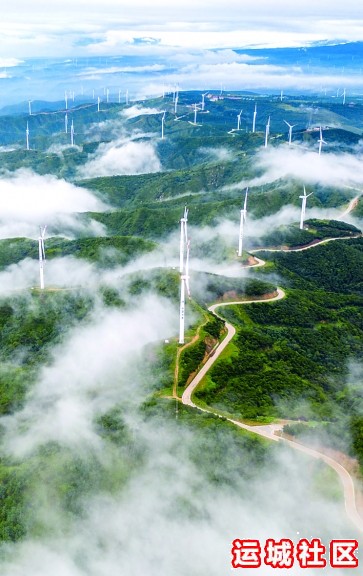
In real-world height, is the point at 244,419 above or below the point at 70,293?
above

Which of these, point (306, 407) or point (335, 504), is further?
point (306, 407)

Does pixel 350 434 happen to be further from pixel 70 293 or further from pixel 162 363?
pixel 70 293

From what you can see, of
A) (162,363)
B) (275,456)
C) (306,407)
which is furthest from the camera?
(162,363)

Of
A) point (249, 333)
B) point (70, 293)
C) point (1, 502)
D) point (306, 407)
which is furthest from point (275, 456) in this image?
point (70, 293)

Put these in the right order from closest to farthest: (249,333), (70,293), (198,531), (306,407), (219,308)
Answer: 1. (198,531)
2. (306,407)
3. (249,333)
4. (219,308)
5. (70,293)

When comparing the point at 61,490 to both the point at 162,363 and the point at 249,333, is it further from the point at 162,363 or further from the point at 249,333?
the point at 249,333

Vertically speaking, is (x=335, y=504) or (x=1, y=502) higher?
(x=335, y=504)

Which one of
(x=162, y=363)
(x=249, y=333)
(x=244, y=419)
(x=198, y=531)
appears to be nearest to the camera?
(x=198, y=531)

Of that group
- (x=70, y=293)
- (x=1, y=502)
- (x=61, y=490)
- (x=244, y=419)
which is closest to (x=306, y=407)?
(x=244, y=419)

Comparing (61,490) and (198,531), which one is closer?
(198,531)
